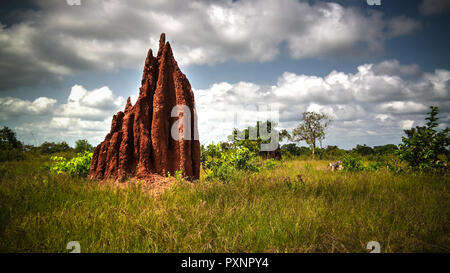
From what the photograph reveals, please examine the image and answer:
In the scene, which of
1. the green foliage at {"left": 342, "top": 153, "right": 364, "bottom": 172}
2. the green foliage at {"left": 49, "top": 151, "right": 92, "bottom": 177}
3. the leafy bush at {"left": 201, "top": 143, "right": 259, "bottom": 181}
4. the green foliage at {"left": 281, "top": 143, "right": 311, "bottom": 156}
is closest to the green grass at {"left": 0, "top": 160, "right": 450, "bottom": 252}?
the green foliage at {"left": 49, "top": 151, "right": 92, "bottom": 177}

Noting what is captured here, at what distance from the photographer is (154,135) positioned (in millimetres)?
8062

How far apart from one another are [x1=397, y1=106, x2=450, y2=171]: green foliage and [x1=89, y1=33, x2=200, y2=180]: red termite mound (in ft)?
33.0

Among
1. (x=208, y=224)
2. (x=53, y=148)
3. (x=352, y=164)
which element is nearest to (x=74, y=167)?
(x=208, y=224)

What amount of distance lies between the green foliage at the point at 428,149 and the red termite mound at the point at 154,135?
1004 centimetres

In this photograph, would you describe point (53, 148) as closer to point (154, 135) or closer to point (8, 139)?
point (8, 139)

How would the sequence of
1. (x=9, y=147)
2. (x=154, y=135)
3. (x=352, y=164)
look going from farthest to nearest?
(x=9, y=147)
(x=352, y=164)
(x=154, y=135)

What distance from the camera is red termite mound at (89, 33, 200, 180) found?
8070 mm

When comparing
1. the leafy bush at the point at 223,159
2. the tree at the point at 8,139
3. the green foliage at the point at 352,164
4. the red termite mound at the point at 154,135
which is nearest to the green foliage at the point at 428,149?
the green foliage at the point at 352,164

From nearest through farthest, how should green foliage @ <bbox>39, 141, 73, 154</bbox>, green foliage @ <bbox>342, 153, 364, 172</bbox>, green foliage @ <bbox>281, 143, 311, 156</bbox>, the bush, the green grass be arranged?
the green grass → green foliage @ <bbox>342, 153, 364, 172</bbox> → the bush → green foliage @ <bbox>39, 141, 73, 154</bbox> → green foliage @ <bbox>281, 143, 311, 156</bbox>

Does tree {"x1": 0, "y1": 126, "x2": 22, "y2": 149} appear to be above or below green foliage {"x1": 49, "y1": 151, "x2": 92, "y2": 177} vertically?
above

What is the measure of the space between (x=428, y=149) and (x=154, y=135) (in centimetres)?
1211

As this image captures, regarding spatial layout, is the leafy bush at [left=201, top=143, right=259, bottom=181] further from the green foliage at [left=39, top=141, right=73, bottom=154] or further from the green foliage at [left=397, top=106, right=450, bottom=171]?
the green foliage at [left=39, top=141, right=73, bottom=154]

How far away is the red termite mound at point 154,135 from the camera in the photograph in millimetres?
8070
